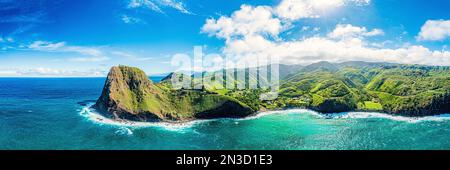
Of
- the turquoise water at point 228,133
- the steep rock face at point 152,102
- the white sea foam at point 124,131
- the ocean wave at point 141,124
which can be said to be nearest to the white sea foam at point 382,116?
the turquoise water at point 228,133

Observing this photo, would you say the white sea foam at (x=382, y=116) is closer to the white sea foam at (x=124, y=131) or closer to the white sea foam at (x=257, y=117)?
the white sea foam at (x=257, y=117)

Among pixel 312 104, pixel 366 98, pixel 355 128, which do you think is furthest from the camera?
pixel 366 98

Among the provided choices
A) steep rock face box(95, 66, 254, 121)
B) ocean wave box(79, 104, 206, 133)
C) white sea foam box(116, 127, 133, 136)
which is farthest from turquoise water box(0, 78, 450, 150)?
steep rock face box(95, 66, 254, 121)

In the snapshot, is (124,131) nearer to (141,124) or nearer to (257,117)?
(141,124)
